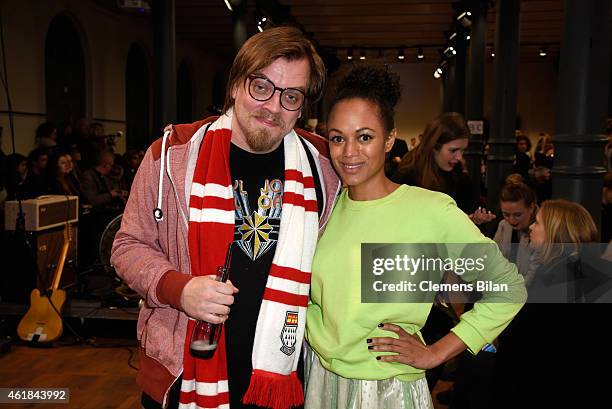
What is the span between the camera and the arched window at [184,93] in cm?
1619

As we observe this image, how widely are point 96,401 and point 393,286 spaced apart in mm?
2697

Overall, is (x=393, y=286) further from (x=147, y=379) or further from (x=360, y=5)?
(x=360, y=5)

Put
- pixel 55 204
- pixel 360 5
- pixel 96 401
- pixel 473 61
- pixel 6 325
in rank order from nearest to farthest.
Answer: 1. pixel 96 401
2. pixel 6 325
3. pixel 55 204
4. pixel 473 61
5. pixel 360 5

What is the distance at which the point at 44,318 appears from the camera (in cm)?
470

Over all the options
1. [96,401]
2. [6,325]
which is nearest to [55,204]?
[6,325]

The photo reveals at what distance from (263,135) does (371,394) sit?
0.72 m

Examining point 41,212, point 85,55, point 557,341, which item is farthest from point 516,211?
point 85,55

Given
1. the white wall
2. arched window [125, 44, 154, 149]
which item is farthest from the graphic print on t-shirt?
arched window [125, 44, 154, 149]

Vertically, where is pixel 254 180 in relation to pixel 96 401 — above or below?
above

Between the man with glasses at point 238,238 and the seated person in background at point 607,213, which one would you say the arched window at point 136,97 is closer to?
the seated person in background at point 607,213

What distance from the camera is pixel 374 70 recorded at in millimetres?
1597

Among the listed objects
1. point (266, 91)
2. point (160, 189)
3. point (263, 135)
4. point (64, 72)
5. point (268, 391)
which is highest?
point (64, 72)

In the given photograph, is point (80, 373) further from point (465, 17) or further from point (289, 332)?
point (465, 17)

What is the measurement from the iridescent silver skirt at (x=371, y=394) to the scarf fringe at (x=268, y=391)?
3.8 inches
